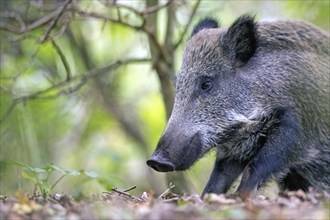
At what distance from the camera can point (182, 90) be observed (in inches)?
265

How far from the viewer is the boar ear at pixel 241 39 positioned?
6.75m

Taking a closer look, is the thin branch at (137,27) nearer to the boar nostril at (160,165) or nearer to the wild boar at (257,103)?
the wild boar at (257,103)

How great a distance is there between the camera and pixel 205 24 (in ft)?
24.7

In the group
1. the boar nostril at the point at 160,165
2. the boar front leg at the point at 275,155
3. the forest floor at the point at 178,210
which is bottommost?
the boar front leg at the point at 275,155

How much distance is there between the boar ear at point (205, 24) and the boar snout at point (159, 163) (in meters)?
2.02

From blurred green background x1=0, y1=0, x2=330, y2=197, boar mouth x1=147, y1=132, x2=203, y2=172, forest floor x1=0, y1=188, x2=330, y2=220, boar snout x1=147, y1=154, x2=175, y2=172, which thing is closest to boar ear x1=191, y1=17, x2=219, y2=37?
blurred green background x1=0, y1=0, x2=330, y2=197

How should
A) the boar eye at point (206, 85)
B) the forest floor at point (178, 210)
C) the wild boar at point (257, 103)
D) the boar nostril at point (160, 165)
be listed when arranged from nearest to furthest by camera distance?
the forest floor at point (178, 210), the boar nostril at point (160, 165), the wild boar at point (257, 103), the boar eye at point (206, 85)

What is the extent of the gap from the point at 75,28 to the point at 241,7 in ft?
10.8

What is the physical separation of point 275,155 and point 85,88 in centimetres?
561

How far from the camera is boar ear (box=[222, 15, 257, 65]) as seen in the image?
22.2 ft

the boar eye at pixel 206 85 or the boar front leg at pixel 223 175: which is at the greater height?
the boar eye at pixel 206 85

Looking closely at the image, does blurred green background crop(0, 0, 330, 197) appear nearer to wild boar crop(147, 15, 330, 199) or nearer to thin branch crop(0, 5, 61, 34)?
thin branch crop(0, 5, 61, 34)

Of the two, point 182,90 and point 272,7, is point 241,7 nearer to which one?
point 272,7

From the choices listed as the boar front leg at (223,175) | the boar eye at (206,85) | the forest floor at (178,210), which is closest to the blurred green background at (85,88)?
the boar front leg at (223,175)
